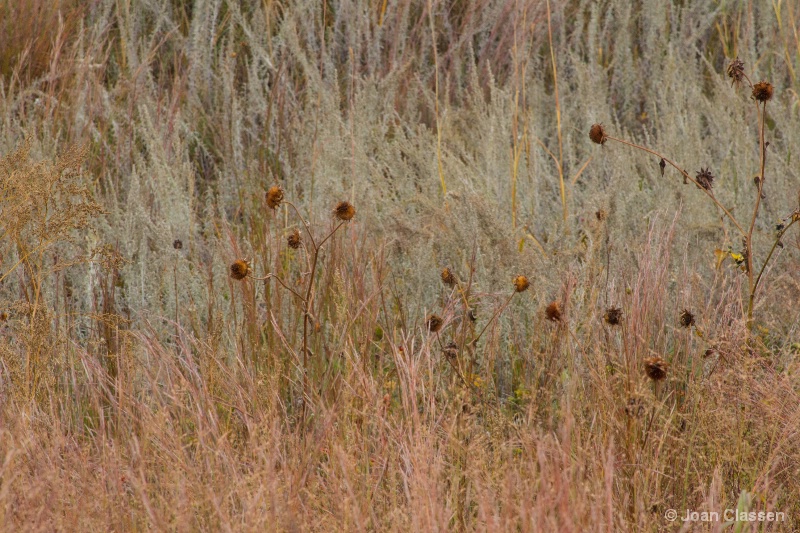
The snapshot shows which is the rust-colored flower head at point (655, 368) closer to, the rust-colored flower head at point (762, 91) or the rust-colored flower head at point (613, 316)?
the rust-colored flower head at point (613, 316)

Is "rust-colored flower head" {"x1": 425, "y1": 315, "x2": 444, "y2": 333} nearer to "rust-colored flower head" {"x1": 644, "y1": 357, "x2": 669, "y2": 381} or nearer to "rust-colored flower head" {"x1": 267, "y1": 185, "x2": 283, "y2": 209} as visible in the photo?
"rust-colored flower head" {"x1": 267, "y1": 185, "x2": 283, "y2": 209}

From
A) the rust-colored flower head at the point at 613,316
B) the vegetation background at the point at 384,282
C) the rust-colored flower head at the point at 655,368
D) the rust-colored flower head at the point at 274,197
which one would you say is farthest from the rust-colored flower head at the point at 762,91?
the rust-colored flower head at the point at 274,197

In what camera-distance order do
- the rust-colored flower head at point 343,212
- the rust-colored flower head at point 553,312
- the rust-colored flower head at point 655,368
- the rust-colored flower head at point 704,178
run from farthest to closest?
the rust-colored flower head at point 704,178, the rust-colored flower head at point 343,212, the rust-colored flower head at point 553,312, the rust-colored flower head at point 655,368

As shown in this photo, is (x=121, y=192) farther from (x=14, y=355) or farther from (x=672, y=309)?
(x=672, y=309)

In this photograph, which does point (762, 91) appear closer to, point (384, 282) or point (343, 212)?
point (343, 212)

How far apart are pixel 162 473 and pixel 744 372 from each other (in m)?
1.08

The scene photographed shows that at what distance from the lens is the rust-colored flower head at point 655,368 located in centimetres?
162

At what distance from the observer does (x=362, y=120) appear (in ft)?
11.7

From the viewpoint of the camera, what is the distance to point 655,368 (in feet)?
5.34

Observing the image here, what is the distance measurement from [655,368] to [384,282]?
115 centimetres

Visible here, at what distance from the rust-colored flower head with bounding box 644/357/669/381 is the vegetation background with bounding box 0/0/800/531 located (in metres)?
0.04

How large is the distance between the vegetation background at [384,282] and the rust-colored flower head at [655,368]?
0.14 ft

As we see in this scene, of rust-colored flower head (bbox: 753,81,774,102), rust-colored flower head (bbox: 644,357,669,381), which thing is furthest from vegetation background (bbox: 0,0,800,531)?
rust-colored flower head (bbox: 753,81,774,102)

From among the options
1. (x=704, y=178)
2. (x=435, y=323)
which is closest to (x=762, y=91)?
(x=704, y=178)
